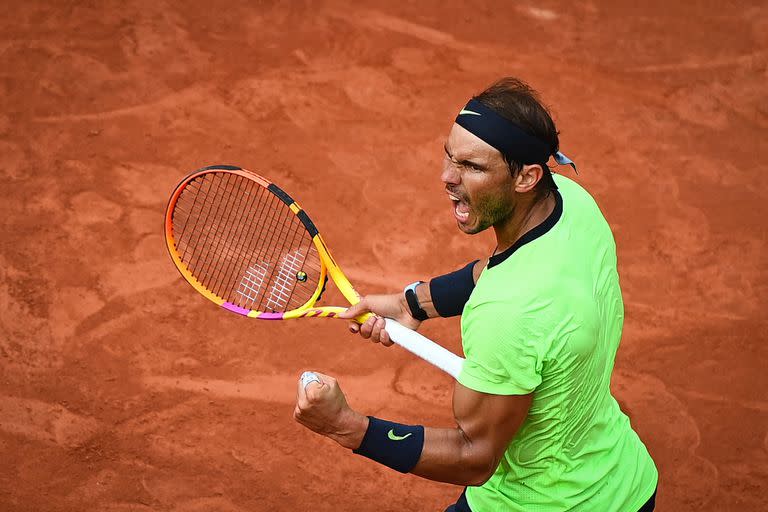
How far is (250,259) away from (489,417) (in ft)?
7.65

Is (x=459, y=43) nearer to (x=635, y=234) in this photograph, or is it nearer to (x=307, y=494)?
(x=635, y=234)

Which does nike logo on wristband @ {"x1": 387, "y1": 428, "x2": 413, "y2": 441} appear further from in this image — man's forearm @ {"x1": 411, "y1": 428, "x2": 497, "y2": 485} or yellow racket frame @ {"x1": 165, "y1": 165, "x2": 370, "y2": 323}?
yellow racket frame @ {"x1": 165, "y1": 165, "x2": 370, "y2": 323}

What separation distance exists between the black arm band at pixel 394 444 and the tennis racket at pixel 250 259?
0.62 metres

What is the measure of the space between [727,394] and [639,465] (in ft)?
6.68

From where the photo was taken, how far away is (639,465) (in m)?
2.70

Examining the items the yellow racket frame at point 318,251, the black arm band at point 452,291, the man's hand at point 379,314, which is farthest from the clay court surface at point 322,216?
the black arm band at point 452,291

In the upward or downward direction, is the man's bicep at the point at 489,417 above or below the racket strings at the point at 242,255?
above

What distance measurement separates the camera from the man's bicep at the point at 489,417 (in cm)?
229

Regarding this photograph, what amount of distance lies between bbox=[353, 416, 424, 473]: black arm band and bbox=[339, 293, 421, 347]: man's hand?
2.24ft

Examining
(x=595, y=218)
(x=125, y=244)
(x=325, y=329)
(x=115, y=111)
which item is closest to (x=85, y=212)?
(x=125, y=244)

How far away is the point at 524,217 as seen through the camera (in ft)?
8.20

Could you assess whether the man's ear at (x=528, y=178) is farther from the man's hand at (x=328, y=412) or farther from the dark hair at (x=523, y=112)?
the man's hand at (x=328, y=412)

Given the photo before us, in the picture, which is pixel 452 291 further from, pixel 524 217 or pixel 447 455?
pixel 447 455

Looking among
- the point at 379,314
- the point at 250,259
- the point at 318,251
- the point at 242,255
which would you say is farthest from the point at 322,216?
the point at 379,314
